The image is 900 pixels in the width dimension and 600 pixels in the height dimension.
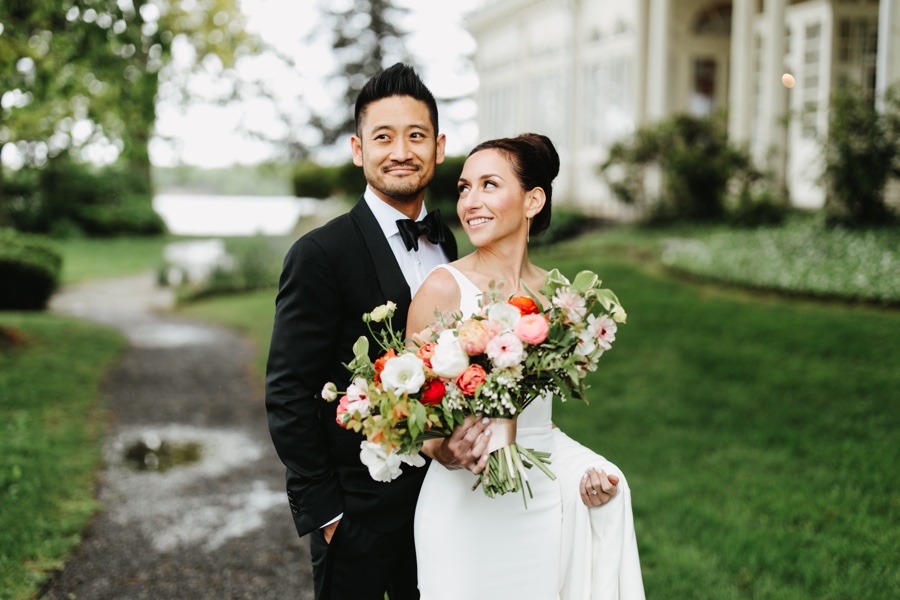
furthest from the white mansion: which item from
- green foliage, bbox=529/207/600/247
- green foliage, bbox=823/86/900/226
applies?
green foliage, bbox=529/207/600/247

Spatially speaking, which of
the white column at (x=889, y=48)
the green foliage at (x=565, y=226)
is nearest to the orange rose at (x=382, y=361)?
the white column at (x=889, y=48)

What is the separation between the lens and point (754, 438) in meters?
6.46

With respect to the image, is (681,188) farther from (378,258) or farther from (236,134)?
(236,134)

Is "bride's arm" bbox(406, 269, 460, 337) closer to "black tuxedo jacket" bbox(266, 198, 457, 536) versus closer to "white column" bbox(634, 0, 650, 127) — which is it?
"black tuxedo jacket" bbox(266, 198, 457, 536)

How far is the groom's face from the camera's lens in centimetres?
289

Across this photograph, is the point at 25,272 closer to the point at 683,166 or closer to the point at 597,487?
the point at 683,166

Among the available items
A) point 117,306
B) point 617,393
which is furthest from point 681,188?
point 117,306

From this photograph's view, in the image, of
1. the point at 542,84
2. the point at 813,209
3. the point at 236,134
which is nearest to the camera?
the point at 813,209

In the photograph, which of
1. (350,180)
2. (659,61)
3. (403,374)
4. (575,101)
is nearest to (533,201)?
(403,374)

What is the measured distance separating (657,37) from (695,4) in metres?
1.30

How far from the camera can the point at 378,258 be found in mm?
2900

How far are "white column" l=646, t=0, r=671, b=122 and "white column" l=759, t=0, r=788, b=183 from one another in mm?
2572

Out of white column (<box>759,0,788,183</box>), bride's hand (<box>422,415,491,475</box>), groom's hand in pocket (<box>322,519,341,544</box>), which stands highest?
white column (<box>759,0,788,183</box>)

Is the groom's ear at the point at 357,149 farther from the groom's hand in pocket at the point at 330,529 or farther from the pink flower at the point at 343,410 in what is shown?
the groom's hand in pocket at the point at 330,529
